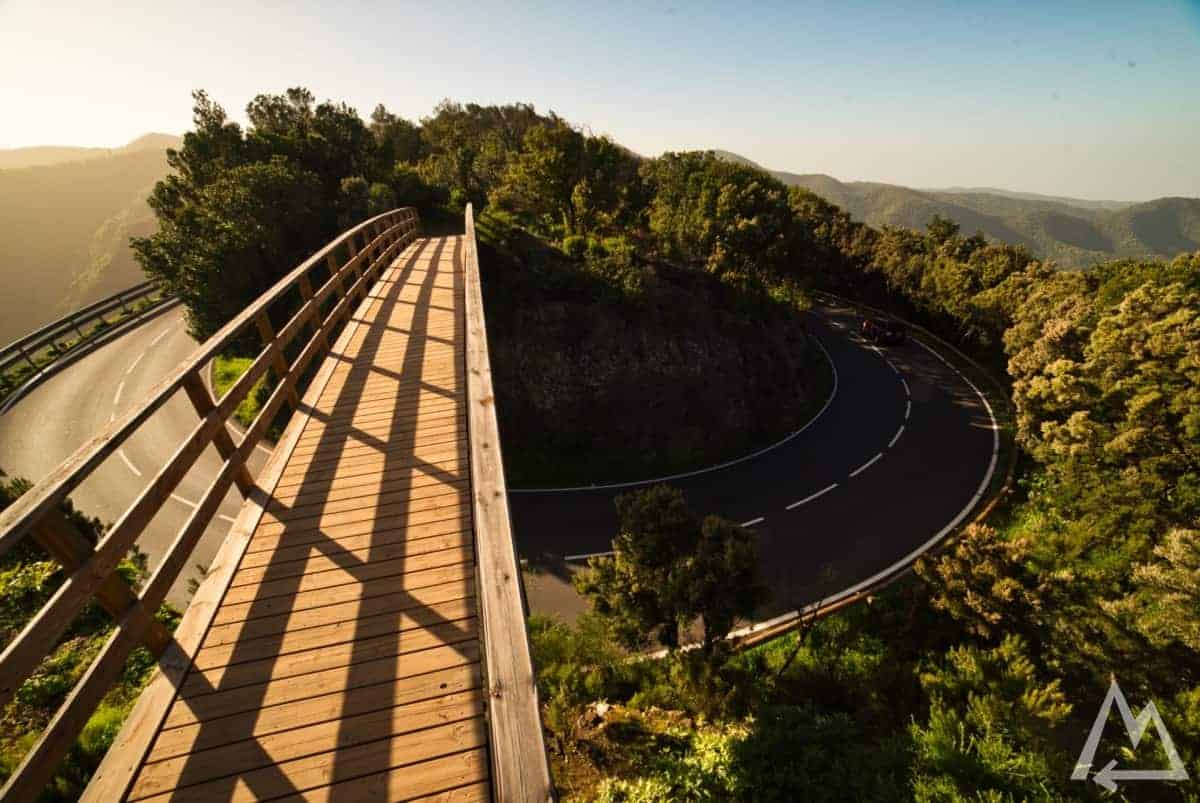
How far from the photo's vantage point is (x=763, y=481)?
21047mm

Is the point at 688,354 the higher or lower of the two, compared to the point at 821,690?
→ higher

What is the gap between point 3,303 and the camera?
3851 inches

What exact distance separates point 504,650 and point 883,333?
4037cm

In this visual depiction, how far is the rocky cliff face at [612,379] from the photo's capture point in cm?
2239

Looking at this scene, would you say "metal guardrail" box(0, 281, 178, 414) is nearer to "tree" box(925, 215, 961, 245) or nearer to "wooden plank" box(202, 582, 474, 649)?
"wooden plank" box(202, 582, 474, 649)

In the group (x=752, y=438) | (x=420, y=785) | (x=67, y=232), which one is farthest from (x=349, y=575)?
(x=67, y=232)

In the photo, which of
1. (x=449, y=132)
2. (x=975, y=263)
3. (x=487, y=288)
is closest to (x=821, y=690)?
(x=487, y=288)

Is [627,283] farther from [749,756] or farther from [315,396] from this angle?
[749,756]

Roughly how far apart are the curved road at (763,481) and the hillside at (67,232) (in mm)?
104918

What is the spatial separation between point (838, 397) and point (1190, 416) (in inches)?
580

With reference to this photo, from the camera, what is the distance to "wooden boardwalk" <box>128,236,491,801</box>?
2.98 m

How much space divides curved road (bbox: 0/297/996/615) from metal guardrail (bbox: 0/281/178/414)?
2.37 feet

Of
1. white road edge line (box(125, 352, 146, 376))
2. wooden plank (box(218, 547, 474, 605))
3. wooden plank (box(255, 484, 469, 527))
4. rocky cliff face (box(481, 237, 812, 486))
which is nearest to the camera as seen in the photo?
wooden plank (box(218, 547, 474, 605))

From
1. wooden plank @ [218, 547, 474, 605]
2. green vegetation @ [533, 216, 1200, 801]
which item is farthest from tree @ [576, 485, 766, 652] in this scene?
wooden plank @ [218, 547, 474, 605]
